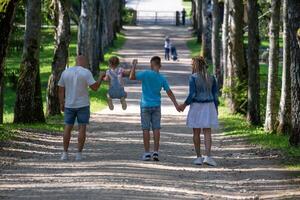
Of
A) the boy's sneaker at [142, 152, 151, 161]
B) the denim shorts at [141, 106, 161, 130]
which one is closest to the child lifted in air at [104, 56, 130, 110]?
the denim shorts at [141, 106, 161, 130]

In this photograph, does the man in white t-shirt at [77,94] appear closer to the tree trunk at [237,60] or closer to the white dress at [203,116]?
the white dress at [203,116]

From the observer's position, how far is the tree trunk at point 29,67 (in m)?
23.7

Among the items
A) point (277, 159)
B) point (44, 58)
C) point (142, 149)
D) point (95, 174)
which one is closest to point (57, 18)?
point (142, 149)

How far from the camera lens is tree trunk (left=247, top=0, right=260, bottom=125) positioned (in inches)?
961

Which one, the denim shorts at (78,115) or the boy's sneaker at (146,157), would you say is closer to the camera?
the boy's sneaker at (146,157)

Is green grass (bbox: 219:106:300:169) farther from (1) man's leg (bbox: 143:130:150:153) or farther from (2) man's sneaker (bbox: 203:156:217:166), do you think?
(1) man's leg (bbox: 143:130:150:153)

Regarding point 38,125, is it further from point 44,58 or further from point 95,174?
point 44,58

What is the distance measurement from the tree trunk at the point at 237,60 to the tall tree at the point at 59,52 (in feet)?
18.1

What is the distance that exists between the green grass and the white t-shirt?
12.6ft

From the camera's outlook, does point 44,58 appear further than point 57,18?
Yes

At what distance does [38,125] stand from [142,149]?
19.4ft

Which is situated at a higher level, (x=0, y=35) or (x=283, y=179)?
(x=0, y=35)

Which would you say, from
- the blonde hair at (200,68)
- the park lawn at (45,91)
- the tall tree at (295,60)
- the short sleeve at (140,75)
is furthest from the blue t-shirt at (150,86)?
the park lawn at (45,91)

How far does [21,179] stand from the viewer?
529 inches
